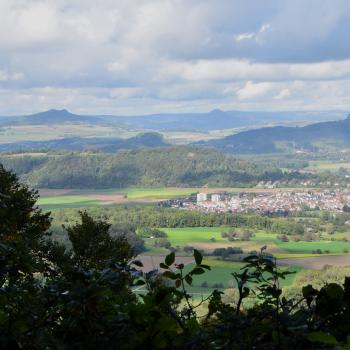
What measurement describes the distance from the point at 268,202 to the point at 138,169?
48883mm

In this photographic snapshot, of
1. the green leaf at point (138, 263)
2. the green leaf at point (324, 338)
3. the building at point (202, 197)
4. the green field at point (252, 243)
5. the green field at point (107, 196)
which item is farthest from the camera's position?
the building at point (202, 197)

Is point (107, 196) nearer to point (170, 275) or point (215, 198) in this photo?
point (215, 198)

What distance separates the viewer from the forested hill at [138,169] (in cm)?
14050

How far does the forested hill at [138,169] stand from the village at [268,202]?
1922 centimetres

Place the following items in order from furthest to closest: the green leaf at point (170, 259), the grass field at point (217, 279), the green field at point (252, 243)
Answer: the green field at point (252, 243) < the grass field at point (217, 279) < the green leaf at point (170, 259)

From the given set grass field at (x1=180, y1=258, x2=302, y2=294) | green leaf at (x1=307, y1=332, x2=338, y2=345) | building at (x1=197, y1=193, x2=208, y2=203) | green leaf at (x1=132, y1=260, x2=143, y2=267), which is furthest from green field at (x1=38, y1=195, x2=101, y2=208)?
green leaf at (x1=307, y1=332, x2=338, y2=345)

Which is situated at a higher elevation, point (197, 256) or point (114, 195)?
point (197, 256)

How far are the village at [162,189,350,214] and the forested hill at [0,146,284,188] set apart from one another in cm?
1922

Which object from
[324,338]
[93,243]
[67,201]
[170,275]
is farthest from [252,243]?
[324,338]

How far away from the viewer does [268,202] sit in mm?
111500

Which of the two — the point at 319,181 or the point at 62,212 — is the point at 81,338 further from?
the point at 319,181

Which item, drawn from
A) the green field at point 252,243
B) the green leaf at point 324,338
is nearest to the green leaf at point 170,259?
the green leaf at point 324,338

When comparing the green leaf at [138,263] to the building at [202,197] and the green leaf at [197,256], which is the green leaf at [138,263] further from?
the building at [202,197]

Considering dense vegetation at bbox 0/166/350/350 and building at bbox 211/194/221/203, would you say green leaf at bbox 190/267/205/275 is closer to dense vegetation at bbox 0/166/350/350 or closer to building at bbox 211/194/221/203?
dense vegetation at bbox 0/166/350/350
